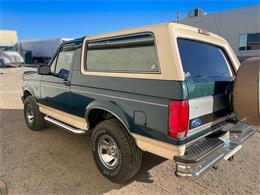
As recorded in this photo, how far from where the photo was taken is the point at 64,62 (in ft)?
13.3

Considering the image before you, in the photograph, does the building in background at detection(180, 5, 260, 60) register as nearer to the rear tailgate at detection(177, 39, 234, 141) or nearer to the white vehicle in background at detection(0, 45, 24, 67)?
the rear tailgate at detection(177, 39, 234, 141)

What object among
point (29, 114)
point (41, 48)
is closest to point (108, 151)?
point (29, 114)

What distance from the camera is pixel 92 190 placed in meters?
2.88

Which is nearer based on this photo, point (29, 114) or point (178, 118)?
point (178, 118)

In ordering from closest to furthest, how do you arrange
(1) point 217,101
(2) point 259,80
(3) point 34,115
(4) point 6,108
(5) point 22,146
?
(2) point 259,80 → (1) point 217,101 → (5) point 22,146 → (3) point 34,115 → (4) point 6,108

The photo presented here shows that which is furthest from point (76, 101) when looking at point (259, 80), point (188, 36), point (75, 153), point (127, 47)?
point (259, 80)

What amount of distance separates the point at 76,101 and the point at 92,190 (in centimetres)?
139

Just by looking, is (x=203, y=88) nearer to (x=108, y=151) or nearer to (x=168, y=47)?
(x=168, y=47)

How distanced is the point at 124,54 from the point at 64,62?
5.32 ft

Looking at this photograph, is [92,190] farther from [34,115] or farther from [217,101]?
[34,115]

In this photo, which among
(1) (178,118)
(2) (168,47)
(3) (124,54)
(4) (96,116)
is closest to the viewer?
(1) (178,118)

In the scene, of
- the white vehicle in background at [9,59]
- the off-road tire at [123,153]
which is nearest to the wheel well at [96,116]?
the off-road tire at [123,153]

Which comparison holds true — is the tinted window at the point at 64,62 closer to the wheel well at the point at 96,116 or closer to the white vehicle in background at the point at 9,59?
the wheel well at the point at 96,116

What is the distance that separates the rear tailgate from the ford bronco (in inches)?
0.4
